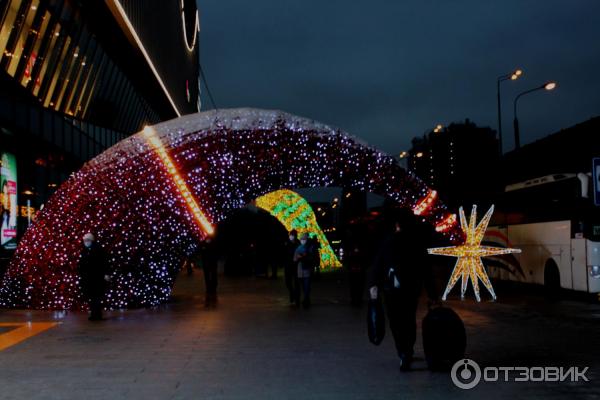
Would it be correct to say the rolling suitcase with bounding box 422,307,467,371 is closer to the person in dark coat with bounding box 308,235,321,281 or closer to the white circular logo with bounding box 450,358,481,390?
the white circular logo with bounding box 450,358,481,390

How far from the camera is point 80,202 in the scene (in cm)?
1427

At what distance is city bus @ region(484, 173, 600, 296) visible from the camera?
1602cm

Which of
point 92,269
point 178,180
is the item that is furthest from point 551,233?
point 92,269

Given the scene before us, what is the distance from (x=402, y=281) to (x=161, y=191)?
753cm

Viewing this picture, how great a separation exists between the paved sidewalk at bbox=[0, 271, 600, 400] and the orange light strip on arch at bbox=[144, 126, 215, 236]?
172 cm

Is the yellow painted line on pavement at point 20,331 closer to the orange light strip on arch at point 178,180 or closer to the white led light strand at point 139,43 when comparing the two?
the orange light strip on arch at point 178,180

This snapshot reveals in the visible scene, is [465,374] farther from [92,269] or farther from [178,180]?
[178,180]

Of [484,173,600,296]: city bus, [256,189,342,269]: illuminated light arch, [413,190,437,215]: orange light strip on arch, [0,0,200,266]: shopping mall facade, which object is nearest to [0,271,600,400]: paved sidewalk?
[484,173,600,296]: city bus

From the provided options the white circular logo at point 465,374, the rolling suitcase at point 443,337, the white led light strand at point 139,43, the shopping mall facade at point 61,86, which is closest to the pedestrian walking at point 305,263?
the white circular logo at point 465,374

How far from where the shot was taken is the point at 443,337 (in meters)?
7.64

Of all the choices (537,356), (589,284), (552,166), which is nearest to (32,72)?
(552,166)

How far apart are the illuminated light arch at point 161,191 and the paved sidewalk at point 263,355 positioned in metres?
0.66

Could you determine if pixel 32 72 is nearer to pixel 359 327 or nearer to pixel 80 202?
pixel 80 202

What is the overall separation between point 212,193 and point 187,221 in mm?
727
